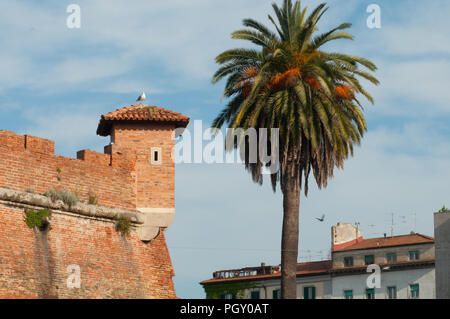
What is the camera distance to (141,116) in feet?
116

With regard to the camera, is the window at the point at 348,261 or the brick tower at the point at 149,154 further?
the window at the point at 348,261

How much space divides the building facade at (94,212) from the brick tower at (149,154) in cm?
4

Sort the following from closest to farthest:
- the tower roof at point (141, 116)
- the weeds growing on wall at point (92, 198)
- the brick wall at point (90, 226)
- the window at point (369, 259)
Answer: the brick wall at point (90, 226)
the weeds growing on wall at point (92, 198)
the tower roof at point (141, 116)
the window at point (369, 259)

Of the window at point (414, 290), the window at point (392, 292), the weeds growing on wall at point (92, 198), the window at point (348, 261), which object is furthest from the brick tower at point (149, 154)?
the window at point (348, 261)

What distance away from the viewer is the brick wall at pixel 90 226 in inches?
1189

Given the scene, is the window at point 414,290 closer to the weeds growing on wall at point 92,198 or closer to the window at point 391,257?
the window at point 391,257

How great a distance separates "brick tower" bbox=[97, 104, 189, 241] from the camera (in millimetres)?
34844

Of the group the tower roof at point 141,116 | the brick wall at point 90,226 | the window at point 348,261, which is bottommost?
the brick wall at point 90,226

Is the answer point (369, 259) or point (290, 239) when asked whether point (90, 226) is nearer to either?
point (290, 239)

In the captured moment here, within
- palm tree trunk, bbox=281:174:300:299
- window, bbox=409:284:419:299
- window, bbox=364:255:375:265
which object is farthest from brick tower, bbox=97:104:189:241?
window, bbox=364:255:375:265

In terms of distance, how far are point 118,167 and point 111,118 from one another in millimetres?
1893
